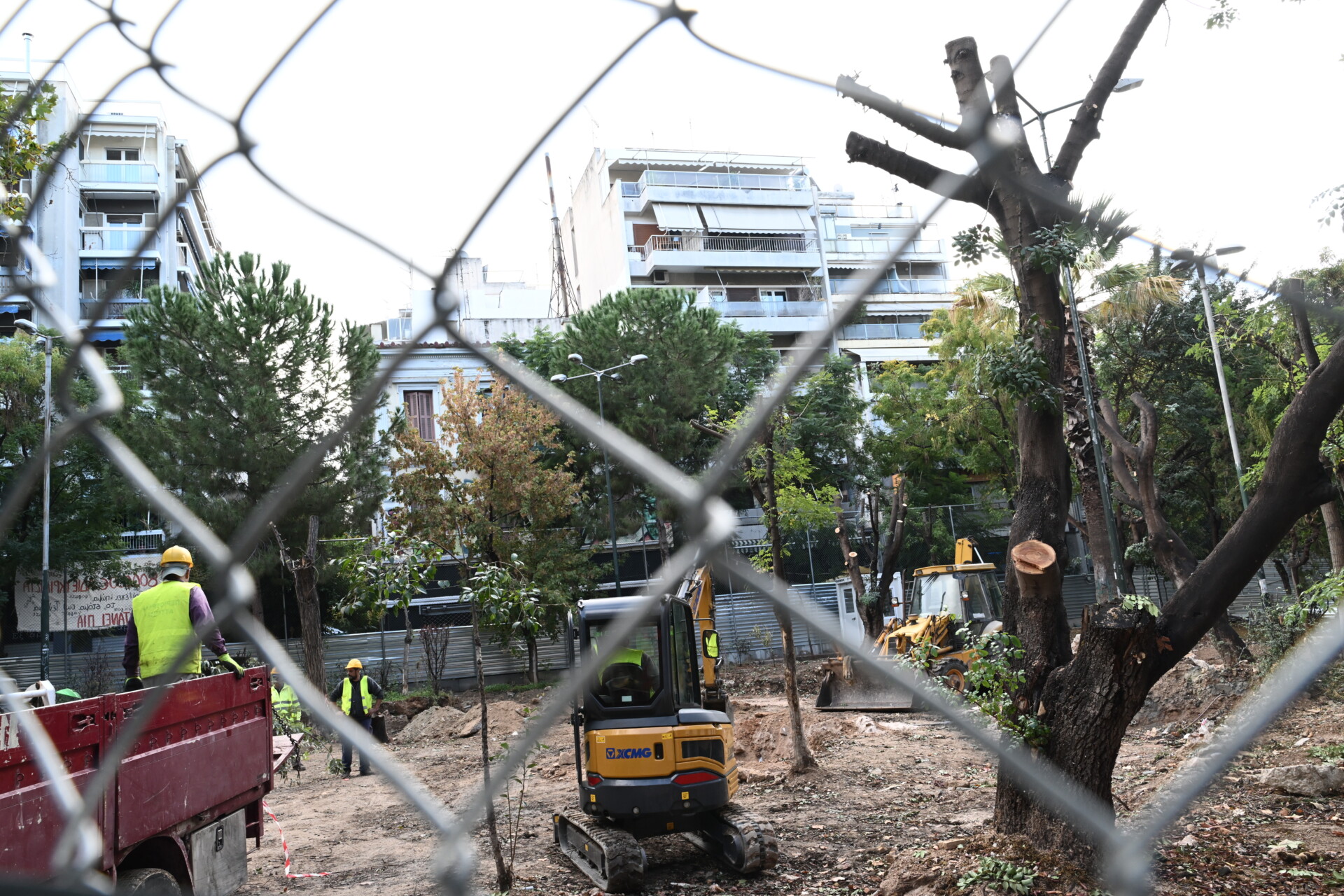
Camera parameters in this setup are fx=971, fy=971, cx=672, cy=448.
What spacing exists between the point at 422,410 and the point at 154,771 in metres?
21.4

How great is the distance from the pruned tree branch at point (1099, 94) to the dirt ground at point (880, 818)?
2.20 meters

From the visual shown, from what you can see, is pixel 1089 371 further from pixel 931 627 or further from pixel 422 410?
pixel 422 410

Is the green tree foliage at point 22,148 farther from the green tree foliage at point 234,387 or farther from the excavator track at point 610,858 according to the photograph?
the excavator track at point 610,858

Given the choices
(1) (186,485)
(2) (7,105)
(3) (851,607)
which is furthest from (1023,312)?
(3) (851,607)

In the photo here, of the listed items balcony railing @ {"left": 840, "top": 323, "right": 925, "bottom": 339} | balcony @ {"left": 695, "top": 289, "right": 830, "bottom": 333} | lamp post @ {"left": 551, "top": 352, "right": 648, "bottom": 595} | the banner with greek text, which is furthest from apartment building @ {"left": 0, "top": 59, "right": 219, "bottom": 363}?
balcony railing @ {"left": 840, "top": 323, "right": 925, "bottom": 339}

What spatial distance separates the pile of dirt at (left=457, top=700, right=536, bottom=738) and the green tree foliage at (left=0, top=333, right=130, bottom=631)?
8.34m

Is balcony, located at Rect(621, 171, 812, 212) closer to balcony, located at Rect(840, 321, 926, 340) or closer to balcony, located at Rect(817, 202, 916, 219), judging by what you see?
balcony, located at Rect(817, 202, 916, 219)

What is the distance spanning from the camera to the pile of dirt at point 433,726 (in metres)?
16.3

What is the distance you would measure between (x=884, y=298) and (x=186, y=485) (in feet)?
84.7

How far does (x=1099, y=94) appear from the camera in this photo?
3.35 meters

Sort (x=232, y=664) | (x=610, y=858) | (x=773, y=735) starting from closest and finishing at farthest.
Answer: (x=232, y=664), (x=610, y=858), (x=773, y=735)

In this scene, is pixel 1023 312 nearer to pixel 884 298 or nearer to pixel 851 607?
pixel 851 607

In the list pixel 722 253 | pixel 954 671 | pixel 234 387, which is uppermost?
pixel 722 253

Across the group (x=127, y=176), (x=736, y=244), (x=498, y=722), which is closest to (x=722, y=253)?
(x=736, y=244)
